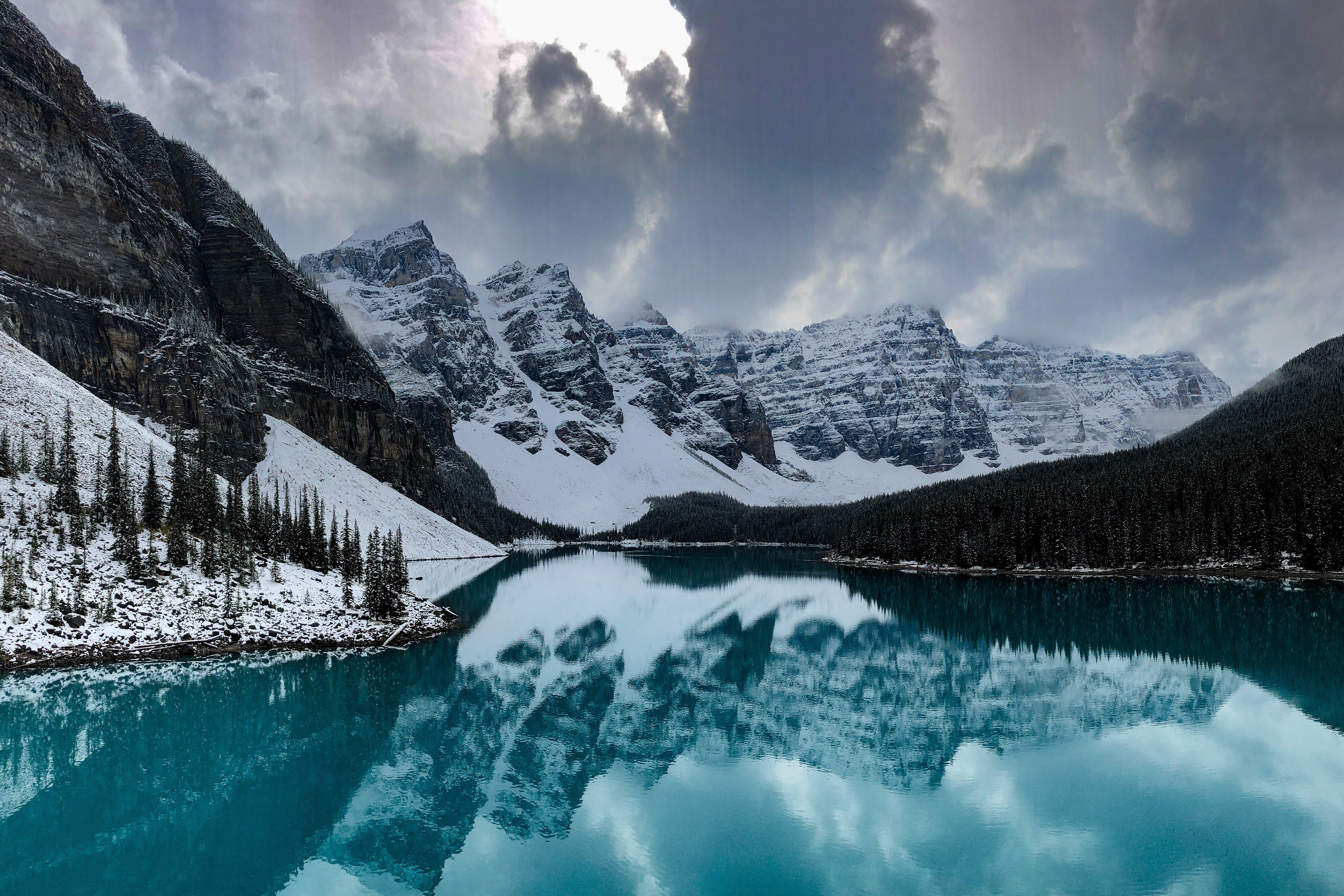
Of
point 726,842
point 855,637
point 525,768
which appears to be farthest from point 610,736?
point 855,637

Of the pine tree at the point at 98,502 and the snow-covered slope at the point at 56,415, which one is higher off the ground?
the snow-covered slope at the point at 56,415

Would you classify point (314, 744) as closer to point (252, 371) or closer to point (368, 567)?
point (368, 567)

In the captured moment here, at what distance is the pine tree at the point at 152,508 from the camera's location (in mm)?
36781

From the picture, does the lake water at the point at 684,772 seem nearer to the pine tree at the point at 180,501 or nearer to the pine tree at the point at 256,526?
the pine tree at the point at 180,501

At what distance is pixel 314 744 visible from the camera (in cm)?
1952

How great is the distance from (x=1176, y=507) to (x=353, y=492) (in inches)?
4001

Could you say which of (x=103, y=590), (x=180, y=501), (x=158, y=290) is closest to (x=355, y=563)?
(x=180, y=501)

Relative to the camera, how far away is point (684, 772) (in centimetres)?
1830

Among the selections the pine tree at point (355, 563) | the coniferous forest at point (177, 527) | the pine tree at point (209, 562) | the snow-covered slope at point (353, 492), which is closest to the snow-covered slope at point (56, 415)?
the coniferous forest at point (177, 527)

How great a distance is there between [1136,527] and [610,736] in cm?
7896

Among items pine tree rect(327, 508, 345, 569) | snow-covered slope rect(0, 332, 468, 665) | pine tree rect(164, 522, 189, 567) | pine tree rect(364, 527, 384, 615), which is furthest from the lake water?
pine tree rect(327, 508, 345, 569)

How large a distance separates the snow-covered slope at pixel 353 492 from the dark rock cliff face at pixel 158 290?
132 inches

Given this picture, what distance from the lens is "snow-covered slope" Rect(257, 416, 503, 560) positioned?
86.4 metres

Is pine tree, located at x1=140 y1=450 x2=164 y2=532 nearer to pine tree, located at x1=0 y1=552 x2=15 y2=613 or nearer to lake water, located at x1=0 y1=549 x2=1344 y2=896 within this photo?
pine tree, located at x1=0 y1=552 x2=15 y2=613
